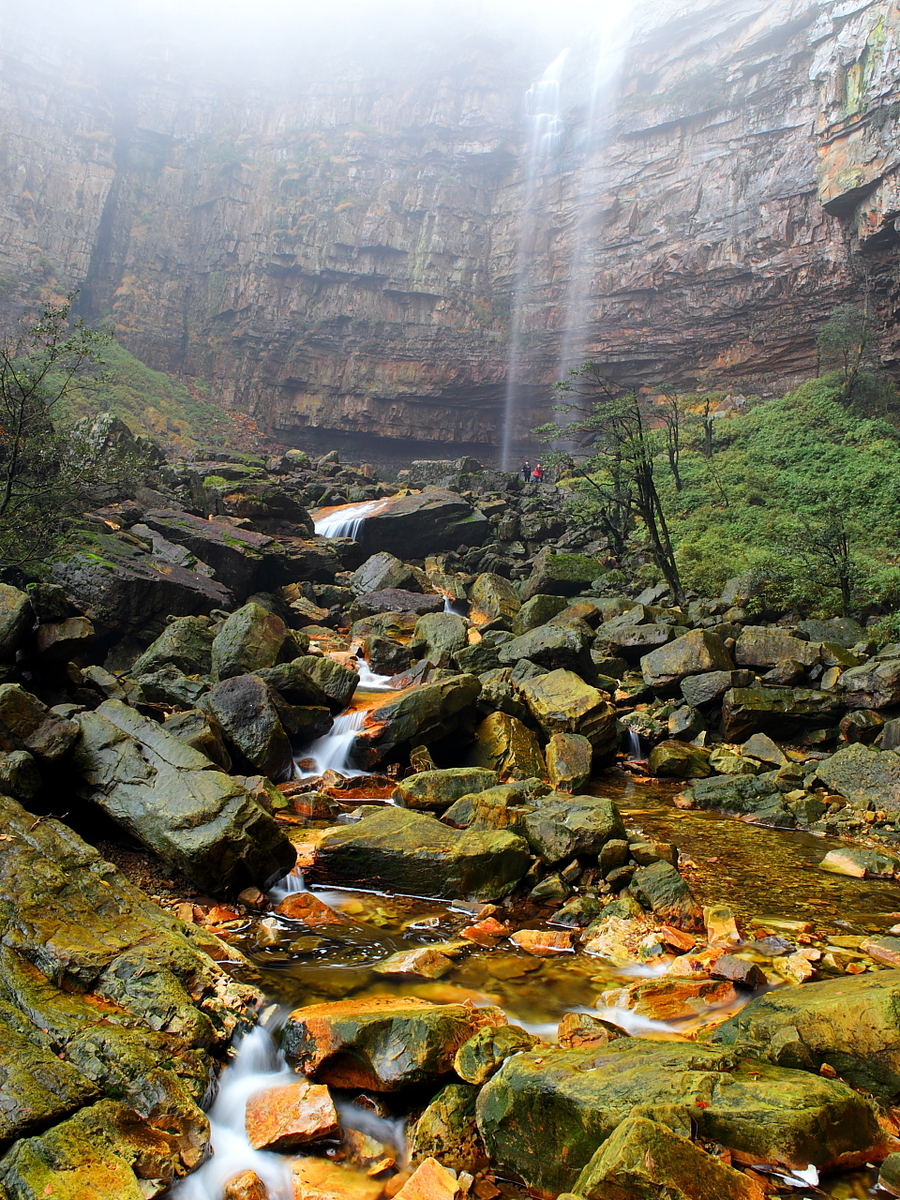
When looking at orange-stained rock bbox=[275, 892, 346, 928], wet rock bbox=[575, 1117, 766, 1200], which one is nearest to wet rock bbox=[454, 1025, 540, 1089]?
wet rock bbox=[575, 1117, 766, 1200]

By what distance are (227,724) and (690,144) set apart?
40.5 meters

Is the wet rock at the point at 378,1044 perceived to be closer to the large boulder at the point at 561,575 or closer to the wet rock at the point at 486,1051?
the wet rock at the point at 486,1051

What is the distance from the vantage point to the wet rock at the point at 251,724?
25.5 ft

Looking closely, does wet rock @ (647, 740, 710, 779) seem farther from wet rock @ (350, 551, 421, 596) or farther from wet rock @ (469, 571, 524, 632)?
wet rock @ (350, 551, 421, 596)

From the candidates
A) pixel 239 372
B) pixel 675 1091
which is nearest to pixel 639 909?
pixel 675 1091

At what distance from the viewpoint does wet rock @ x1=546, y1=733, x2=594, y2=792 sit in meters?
8.48

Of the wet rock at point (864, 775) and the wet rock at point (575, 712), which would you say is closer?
the wet rock at point (864, 775)

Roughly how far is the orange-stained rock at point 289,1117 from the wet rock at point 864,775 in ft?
22.8

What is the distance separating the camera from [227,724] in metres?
7.89

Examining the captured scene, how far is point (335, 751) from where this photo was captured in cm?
903

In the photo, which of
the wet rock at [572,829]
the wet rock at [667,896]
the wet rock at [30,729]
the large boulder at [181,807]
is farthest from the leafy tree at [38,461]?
the wet rock at [667,896]

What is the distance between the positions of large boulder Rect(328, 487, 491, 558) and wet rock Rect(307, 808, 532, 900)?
50.6 ft

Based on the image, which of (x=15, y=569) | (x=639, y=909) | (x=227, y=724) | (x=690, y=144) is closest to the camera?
(x=639, y=909)

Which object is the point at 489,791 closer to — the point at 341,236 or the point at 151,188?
the point at 341,236
